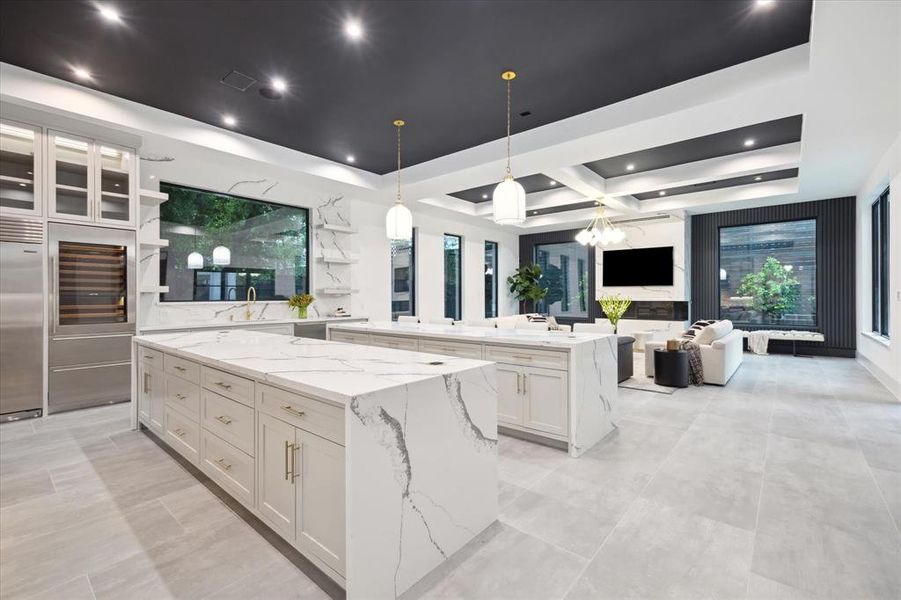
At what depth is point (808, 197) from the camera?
7.30 m

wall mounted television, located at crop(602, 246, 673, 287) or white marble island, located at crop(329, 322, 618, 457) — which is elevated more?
wall mounted television, located at crop(602, 246, 673, 287)

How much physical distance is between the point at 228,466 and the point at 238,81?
10.7 feet

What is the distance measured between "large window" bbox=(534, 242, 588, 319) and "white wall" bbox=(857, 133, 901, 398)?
198 inches

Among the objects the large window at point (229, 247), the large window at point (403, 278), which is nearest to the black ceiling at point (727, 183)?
the large window at point (403, 278)

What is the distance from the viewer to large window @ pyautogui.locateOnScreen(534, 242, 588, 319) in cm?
1075

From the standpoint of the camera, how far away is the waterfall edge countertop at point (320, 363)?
1.63m

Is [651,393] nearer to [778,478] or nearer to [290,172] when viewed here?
[778,478]

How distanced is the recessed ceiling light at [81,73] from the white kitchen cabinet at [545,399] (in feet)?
14.6

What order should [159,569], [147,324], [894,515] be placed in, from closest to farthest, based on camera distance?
[159,569], [894,515], [147,324]

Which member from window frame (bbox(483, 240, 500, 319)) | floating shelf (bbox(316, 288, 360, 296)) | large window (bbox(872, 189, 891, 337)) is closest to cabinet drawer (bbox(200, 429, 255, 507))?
floating shelf (bbox(316, 288, 360, 296))

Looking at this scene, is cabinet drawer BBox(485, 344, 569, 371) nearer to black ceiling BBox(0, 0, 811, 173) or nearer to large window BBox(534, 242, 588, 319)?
black ceiling BBox(0, 0, 811, 173)

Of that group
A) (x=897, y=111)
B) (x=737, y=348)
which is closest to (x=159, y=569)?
(x=897, y=111)

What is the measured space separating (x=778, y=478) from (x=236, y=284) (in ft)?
19.9

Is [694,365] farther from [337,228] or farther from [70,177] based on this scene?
[70,177]
